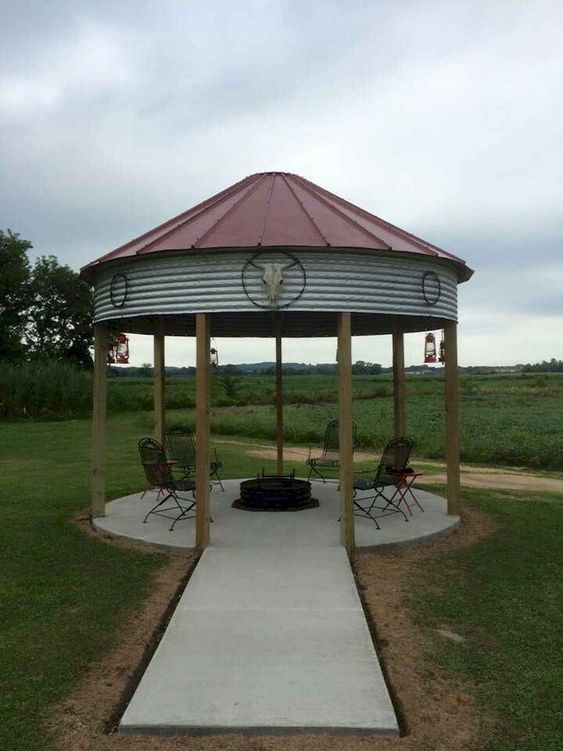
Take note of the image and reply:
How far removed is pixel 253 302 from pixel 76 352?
44168mm

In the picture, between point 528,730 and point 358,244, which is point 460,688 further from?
point 358,244

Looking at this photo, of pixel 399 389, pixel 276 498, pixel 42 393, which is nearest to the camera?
pixel 276 498

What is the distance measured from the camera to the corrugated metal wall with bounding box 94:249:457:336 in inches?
285

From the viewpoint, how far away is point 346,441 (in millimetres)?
7262

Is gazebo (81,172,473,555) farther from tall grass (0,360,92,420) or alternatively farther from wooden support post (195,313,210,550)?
tall grass (0,360,92,420)

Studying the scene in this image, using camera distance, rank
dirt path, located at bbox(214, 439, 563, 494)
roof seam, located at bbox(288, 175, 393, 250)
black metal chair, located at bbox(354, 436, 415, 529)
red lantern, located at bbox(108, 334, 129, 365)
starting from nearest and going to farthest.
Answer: roof seam, located at bbox(288, 175, 393, 250) < black metal chair, located at bbox(354, 436, 415, 529) < red lantern, located at bbox(108, 334, 129, 365) < dirt path, located at bbox(214, 439, 563, 494)

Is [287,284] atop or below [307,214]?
below

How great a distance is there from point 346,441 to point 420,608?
2.06 m

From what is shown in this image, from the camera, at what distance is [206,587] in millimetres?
5953

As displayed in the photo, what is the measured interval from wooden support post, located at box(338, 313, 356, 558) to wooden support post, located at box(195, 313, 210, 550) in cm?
148

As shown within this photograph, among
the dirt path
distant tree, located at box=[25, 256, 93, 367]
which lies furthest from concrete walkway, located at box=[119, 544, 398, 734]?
distant tree, located at box=[25, 256, 93, 367]

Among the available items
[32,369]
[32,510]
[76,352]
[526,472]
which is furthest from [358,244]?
[76,352]

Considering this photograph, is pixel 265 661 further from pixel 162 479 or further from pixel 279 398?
pixel 279 398

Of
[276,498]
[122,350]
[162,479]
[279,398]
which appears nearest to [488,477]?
[279,398]
